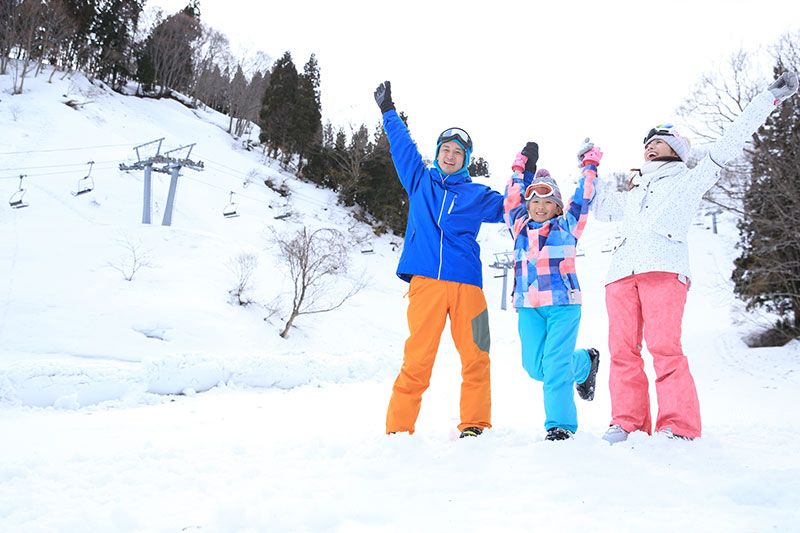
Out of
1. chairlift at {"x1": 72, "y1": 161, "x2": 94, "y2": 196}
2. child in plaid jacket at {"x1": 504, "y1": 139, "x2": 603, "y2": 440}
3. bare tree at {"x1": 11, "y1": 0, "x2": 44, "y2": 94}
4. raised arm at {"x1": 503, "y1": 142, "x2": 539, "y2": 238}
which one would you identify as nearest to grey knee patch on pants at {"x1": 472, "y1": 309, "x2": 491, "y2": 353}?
child in plaid jacket at {"x1": 504, "y1": 139, "x2": 603, "y2": 440}

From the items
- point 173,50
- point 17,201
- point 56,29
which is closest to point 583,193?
point 17,201

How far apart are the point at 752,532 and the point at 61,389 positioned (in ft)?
23.0

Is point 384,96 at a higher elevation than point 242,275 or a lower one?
higher

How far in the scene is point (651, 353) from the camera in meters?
2.62

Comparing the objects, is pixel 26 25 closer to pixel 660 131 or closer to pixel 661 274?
pixel 660 131

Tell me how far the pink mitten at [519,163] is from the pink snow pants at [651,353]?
3.09 feet

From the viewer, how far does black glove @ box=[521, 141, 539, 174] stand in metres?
3.17

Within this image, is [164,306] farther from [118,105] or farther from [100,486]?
[118,105]

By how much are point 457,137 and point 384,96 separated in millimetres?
603

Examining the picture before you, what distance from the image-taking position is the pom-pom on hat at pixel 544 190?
9.56 ft

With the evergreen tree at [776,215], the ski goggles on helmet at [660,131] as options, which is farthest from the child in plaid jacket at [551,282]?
the evergreen tree at [776,215]

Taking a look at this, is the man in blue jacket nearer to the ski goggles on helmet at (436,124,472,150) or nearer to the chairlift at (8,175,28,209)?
the ski goggles on helmet at (436,124,472,150)

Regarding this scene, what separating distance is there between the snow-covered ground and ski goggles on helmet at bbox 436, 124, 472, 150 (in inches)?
71.5

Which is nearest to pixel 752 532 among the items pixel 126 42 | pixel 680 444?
pixel 680 444
